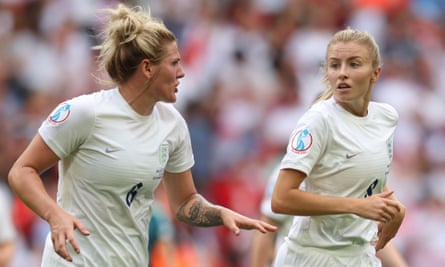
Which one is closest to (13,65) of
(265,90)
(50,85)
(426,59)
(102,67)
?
(50,85)

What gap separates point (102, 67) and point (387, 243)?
6.20ft

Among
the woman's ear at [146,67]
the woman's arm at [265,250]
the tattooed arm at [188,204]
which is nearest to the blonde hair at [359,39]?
the woman's ear at [146,67]

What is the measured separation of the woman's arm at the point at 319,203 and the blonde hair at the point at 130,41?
91 cm

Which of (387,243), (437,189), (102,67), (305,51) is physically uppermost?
(102,67)

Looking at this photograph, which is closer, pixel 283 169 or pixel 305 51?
pixel 283 169

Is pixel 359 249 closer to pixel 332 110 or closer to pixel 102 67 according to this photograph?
pixel 332 110

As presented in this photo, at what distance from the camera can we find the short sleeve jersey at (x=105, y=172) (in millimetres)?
6410

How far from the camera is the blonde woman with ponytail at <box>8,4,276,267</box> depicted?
6371 millimetres

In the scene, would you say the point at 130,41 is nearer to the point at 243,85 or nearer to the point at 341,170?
the point at 341,170

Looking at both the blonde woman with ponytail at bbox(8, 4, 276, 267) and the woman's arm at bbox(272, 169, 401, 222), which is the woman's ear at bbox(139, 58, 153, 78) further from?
the woman's arm at bbox(272, 169, 401, 222)

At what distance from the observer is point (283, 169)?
656 centimetres

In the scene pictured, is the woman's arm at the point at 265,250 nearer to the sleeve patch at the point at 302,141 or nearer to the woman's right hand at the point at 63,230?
Result: the sleeve patch at the point at 302,141

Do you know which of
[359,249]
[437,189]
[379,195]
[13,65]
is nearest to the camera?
[379,195]

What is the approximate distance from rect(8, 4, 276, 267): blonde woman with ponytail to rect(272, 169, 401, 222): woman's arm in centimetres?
19
